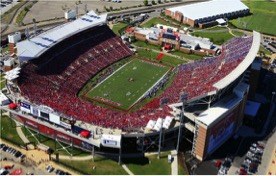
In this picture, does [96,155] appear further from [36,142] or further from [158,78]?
[158,78]

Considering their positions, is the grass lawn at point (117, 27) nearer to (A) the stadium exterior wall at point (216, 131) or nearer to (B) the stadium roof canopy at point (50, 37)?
(B) the stadium roof canopy at point (50, 37)

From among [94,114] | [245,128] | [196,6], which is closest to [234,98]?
[245,128]

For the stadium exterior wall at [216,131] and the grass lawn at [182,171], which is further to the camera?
the stadium exterior wall at [216,131]

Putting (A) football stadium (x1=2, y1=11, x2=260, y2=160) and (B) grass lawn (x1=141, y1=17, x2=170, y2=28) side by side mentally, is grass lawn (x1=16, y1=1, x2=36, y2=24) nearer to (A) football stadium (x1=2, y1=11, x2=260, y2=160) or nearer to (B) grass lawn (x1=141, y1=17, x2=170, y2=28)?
(A) football stadium (x1=2, y1=11, x2=260, y2=160)

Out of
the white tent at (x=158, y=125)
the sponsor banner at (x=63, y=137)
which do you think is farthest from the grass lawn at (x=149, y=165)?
the sponsor banner at (x=63, y=137)

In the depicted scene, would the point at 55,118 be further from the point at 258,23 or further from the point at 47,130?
the point at 258,23

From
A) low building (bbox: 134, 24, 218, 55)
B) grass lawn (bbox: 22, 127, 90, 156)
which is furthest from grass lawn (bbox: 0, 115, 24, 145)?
low building (bbox: 134, 24, 218, 55)
